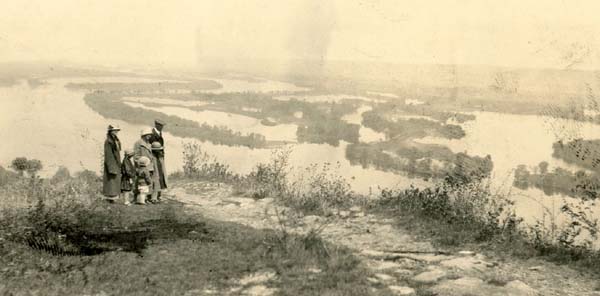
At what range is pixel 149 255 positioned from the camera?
7.80 metres

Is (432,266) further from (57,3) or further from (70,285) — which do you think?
(57,3)

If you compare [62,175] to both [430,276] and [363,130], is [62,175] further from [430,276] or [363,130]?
[363,130]

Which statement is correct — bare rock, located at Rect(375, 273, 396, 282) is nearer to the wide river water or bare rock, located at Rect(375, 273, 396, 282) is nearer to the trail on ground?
the trail on ground

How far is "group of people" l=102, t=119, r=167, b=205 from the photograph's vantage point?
11180 millimetres

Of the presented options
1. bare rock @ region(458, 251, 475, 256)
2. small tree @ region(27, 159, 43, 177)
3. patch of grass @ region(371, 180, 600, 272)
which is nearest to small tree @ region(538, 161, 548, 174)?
patch of grass @ region(371, 180, 600, 272)

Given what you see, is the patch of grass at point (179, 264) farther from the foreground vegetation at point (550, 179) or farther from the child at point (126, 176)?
the foreground vegetation at point (550, 179)

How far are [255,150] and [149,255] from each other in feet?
38.5

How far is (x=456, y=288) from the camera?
661 centimetres

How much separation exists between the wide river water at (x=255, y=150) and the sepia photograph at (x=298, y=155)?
0.11 m

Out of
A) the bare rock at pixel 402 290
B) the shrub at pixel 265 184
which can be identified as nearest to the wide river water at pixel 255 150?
the shrub at pixel 265 184

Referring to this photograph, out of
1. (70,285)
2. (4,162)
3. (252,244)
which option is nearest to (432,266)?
(252,244)

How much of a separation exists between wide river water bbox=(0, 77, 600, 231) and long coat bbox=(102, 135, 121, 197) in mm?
4766

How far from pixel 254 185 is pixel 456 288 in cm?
712

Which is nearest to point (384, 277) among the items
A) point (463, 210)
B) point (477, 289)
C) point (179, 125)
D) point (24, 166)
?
point (477, 289)
